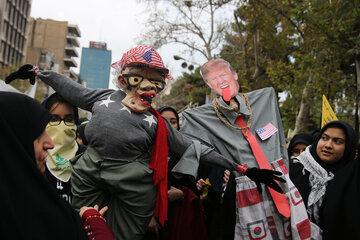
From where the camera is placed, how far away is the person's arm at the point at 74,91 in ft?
7.97

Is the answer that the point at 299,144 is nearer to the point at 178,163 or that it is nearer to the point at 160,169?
the point at 178,163

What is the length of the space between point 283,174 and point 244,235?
0.57m

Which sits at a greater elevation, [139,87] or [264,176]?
[139,87]

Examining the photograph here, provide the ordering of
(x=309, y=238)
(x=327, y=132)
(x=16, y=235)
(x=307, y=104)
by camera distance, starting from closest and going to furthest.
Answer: (x=16, y=235)
(x=309, y=238)
(x=327, y=132)
(x=307, y=104)

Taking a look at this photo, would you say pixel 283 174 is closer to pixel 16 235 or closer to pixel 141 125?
pixel 141 125

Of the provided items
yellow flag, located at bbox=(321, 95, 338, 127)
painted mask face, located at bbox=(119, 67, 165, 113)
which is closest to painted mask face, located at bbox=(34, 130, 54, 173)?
painted mask face, located at bbox=(119, 67, 165, 113)

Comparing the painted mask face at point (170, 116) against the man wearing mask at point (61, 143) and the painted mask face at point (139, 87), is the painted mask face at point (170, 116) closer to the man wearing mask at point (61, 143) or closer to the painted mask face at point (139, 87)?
the man wearing mask at point (61, 143)

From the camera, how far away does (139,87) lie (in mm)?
2350

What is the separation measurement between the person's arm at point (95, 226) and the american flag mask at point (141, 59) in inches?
41.4

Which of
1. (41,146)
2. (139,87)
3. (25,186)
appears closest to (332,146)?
(139,87)

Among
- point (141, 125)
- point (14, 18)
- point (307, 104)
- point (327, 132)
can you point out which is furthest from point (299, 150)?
point (14, 18)

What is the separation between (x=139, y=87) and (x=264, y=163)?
46.0 inches

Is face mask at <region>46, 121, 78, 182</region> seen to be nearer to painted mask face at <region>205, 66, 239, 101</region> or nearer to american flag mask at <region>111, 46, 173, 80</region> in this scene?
american flag mask at <region>111, 46, 173, 80</region>

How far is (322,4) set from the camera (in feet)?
24.3
